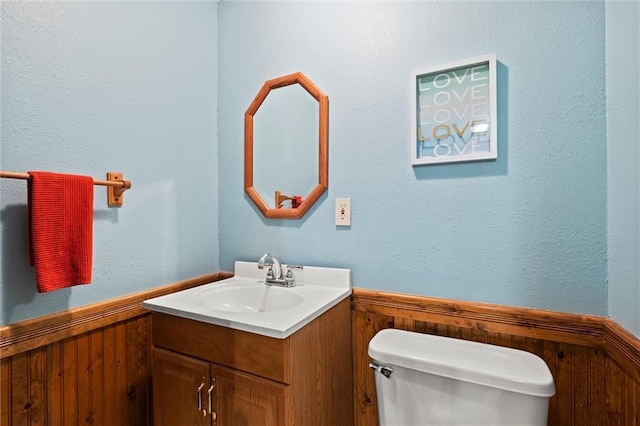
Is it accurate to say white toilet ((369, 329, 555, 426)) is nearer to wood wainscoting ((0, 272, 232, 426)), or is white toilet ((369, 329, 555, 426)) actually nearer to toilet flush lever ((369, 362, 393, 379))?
toilet flush lever ((369, 362, 393, 379))

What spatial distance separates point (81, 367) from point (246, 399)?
1.91 feet

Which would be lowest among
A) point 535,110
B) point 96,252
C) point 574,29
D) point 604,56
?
point 96,252

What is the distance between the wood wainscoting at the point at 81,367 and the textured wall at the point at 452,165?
0.56 metres

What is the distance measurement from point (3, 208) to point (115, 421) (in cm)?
82

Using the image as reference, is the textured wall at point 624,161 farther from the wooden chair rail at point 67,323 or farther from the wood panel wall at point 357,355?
the wooden chair rail at point 67,323

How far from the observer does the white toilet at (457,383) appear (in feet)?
2.65

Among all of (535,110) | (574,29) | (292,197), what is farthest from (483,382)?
(574,29)

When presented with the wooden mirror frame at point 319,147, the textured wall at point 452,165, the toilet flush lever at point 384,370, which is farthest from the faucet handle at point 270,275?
the toilet flush lever at point 384,370

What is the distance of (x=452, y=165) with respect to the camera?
1.13m

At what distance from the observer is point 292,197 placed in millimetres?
1427

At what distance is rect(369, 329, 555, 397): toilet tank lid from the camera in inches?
31.8

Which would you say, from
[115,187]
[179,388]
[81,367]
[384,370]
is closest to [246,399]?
[179,388]

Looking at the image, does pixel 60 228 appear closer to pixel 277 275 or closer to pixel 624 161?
pixel 277 275

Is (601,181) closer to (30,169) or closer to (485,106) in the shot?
(485,106)
